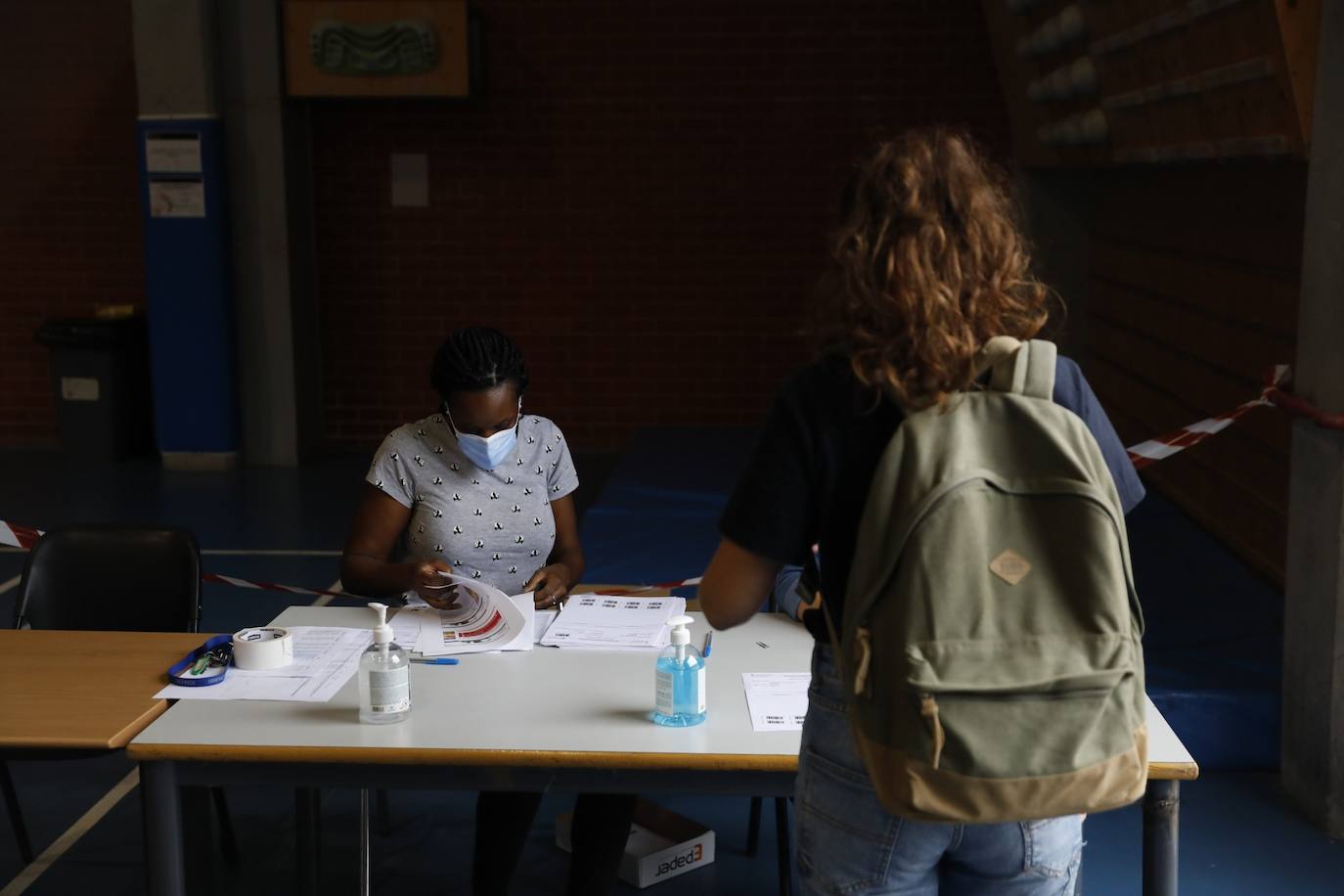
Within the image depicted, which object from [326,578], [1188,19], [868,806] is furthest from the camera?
[326,578]

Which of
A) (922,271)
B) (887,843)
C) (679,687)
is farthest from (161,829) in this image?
(922,271)

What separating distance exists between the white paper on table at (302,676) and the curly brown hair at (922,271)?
1.28 m

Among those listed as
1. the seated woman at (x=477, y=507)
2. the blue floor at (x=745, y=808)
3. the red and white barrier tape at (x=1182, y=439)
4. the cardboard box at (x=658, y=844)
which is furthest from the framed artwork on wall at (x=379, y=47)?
the cardboard box at (x=658, y=844)

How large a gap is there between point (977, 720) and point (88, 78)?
8.06m

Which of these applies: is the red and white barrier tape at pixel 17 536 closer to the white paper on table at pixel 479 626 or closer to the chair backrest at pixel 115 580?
the chair backrest at pixel 115 580

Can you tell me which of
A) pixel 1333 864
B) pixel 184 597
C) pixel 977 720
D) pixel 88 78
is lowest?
pixel 1333 864

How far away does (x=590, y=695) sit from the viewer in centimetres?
233

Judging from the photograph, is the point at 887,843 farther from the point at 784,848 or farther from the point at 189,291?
the point at 189,291

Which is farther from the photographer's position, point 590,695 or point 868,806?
point 590,695

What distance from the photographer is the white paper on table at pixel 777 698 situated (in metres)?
2.21

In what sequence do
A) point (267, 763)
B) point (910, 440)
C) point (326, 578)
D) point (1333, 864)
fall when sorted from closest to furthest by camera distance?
point (910, 440)
point (267, 763)
point (1333, 864)
point (326, 578)

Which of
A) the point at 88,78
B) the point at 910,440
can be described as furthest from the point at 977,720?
the point at 88,78

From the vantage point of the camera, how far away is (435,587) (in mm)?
2715

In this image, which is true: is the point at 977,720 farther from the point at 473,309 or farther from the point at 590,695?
the point at 473,309
